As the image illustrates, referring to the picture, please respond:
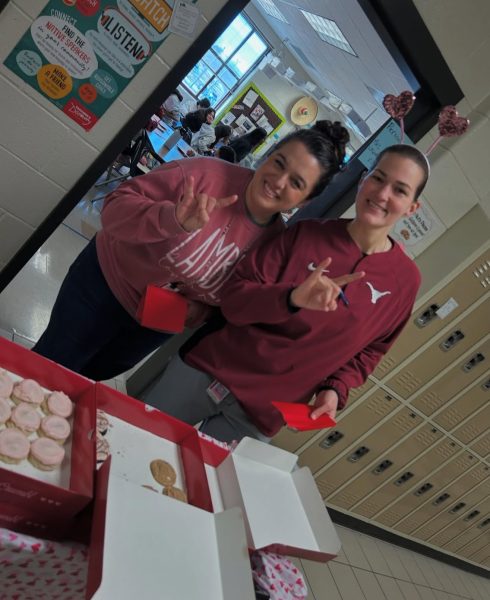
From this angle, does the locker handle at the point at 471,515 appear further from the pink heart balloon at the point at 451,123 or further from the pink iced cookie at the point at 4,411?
the pink iced cookie at the point at 4,411

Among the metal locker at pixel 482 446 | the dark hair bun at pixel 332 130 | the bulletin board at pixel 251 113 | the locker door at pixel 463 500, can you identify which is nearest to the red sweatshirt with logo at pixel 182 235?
the dark hair bun at pixel 332 130

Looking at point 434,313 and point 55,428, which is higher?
point 434,313

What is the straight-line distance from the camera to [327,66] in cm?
555

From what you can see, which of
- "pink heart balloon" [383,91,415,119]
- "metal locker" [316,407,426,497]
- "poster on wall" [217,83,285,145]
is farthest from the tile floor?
"poster on wall" [217,83,285,145]

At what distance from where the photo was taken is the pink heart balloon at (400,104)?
155 centimetres

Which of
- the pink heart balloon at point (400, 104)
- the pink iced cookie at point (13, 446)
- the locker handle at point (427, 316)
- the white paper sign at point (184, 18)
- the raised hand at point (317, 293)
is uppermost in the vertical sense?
the pink heart balloon at point (400, 104)

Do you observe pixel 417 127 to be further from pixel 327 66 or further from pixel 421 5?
pixel 327 66

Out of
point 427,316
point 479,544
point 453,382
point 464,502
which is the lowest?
point 479,544

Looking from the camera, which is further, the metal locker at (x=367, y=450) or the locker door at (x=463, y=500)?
the locker door at (x=463, y=500)

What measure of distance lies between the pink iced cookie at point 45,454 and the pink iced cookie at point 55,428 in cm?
2

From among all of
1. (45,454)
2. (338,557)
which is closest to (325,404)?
(45,454)

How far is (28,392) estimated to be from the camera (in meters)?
0.83

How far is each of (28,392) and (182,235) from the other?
→ 601mm

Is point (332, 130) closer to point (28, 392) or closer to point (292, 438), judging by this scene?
point (28, 392)
